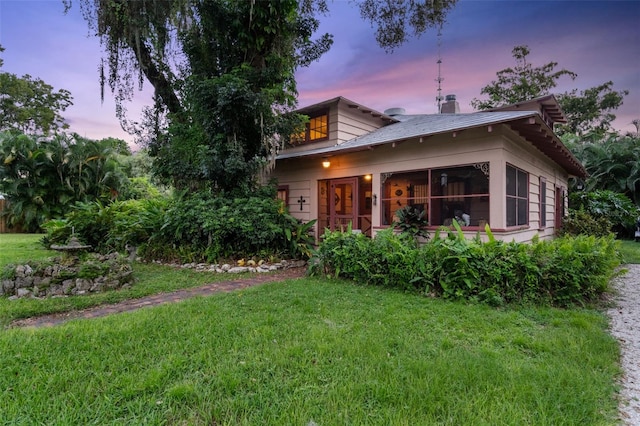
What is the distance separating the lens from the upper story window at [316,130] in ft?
31.0

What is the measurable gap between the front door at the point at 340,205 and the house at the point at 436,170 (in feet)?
0.10

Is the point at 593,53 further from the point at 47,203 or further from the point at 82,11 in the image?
the point at 47,203

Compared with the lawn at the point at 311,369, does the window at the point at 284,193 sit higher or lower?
higher

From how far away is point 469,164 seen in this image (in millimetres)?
6340

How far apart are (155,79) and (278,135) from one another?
4188mm

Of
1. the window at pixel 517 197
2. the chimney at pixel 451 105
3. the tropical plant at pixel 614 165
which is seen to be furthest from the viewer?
the tropical plant at pixel 614 165

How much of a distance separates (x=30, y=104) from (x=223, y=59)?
21.2 m

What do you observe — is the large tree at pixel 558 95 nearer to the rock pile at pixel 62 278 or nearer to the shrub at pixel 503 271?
the shrub at pixel 503 271

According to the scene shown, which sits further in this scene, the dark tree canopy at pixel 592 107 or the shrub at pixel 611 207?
the dark tree canopy at pixel 592 107

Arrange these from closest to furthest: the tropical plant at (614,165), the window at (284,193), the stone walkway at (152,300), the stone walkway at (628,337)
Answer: the stone walkway at (628,337) < the stone walkway at (152,300) < the window at (284,193) < the tropical plant at (614,165)

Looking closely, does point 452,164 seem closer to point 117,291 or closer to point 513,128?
point 513,128

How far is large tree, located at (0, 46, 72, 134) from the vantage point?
19281 mm

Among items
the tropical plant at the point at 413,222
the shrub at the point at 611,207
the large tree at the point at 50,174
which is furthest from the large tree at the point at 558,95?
the large tree at the point at 50,174

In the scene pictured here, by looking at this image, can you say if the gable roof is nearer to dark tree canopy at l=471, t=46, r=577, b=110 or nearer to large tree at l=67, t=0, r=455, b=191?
large tree at l=67, t=0, r=455, b=191
